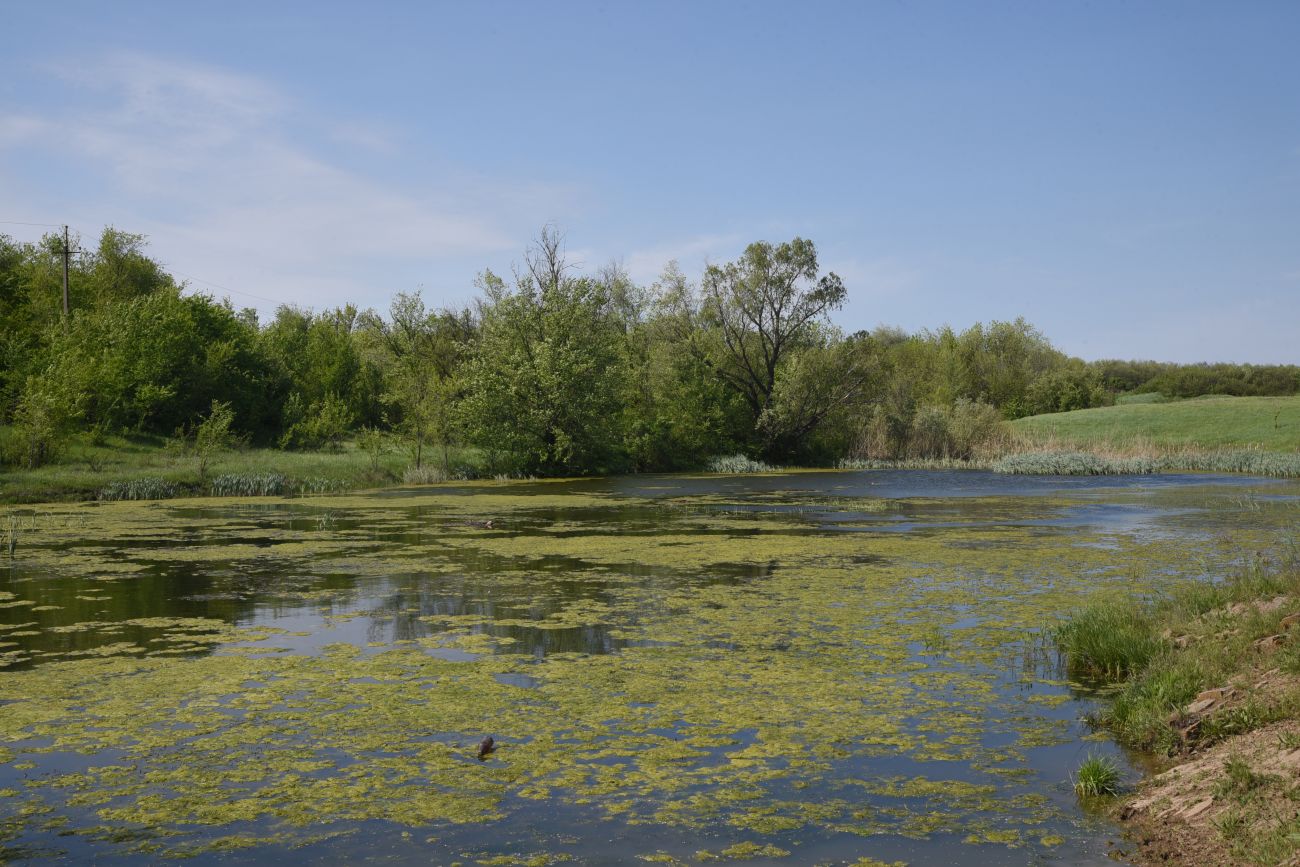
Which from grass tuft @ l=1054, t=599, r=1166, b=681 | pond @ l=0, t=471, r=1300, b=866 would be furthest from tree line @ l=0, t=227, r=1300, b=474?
grass tuft @ l=1054, t=599, r=1166, b=681

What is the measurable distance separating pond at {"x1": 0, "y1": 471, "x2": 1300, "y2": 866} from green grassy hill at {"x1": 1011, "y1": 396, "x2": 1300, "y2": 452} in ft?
119

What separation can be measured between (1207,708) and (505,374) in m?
39.7

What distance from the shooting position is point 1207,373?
87938mm

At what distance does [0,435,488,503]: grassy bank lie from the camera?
101 ft

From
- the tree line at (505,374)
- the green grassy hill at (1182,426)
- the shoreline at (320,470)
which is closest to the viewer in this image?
the shoreline at (320,470)

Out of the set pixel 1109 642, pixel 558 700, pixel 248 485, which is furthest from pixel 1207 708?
pixel 248 485

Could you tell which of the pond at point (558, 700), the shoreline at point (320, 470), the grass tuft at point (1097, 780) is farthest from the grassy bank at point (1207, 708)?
the shoreline at point (320, 470)

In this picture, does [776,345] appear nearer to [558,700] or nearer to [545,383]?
[545,383]

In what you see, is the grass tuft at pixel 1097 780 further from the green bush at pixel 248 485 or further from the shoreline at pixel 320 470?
the green bush at pixel 248 485

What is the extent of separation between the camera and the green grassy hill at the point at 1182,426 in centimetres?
5134

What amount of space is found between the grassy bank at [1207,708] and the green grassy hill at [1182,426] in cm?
4275

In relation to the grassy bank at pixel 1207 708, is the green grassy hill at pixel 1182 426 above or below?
above

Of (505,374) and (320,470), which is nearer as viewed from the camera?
(320,470)

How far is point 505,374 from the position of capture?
44875mm
